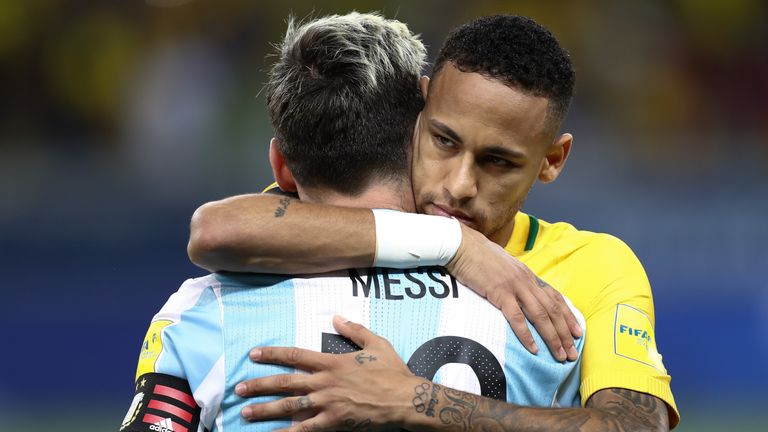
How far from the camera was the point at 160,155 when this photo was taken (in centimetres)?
852

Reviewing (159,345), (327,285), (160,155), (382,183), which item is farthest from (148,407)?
(160,155)

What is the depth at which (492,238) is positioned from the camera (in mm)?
2707

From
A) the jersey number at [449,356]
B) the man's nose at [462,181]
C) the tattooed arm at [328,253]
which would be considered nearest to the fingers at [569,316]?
the tattooed arm at [328,253]

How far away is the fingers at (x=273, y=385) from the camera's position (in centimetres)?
186

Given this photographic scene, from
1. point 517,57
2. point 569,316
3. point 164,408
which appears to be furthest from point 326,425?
point 517,57

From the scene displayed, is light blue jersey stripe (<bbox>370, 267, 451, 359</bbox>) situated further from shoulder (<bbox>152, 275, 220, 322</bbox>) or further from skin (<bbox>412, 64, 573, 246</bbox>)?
skin (<bbox>412, 64, 573, 246</bbox>)

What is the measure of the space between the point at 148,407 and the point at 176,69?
7.20 m

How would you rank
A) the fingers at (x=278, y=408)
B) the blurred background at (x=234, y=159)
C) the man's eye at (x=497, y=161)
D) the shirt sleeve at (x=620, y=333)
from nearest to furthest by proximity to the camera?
the fingers at (x=278, y=408) → the shirt sleeve at (x=620, y=333) → the man's eye at (x=497, y=161) → the blurred background at (x=234, y=159)

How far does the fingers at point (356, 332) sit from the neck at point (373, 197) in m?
0.30

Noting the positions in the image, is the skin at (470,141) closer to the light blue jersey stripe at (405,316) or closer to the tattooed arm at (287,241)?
the tattooed arm at (287,241)

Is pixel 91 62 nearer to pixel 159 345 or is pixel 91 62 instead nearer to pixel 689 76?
pixel 689 76

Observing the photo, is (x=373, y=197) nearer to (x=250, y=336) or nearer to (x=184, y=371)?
(x=250, y=336)

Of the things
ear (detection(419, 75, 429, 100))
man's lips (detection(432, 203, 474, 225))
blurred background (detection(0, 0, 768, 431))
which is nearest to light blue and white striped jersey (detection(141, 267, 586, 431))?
man's lips (detection(432, 203, 474, 225))

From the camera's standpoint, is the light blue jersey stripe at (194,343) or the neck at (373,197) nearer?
the light blue jersey stripe at (194,343)
